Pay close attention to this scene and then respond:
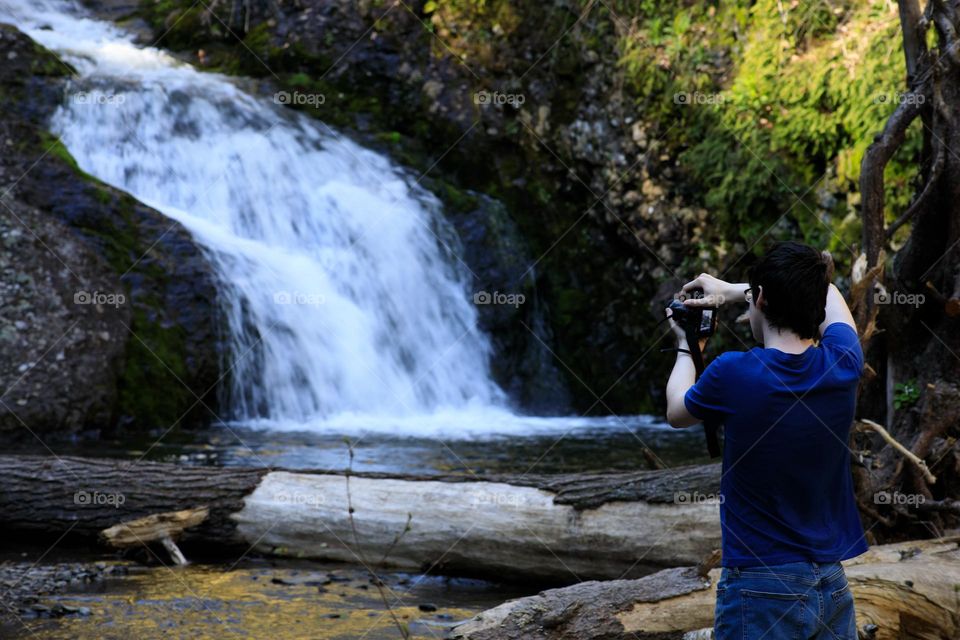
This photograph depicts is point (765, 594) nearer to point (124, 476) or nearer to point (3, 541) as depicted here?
point (124, 476)

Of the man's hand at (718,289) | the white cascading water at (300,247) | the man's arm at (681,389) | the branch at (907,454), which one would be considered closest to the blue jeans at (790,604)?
the man's arm at (681,389)

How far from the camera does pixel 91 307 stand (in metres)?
9.95

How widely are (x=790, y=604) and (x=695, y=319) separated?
0.83 meters

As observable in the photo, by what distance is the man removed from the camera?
8.11 feet

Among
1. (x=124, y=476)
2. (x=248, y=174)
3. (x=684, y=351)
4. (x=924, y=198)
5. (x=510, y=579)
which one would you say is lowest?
(x=510, y=579)

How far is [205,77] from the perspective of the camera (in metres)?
14.5

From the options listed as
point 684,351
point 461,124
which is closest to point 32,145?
point 461,124

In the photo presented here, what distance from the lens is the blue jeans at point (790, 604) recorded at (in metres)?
2.47

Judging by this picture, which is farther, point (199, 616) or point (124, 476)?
point (124, 476)

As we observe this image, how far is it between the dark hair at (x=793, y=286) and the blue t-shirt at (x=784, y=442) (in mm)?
95

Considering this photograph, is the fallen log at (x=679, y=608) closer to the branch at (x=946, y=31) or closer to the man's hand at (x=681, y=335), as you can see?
the man's hand at (x=681, y=335)

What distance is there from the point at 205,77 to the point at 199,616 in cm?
1123

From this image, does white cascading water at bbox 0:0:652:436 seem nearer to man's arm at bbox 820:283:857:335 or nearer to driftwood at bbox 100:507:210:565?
driftwood at bbox 100:507:210:565

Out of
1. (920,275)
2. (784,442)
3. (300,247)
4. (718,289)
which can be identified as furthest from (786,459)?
(300,247)
